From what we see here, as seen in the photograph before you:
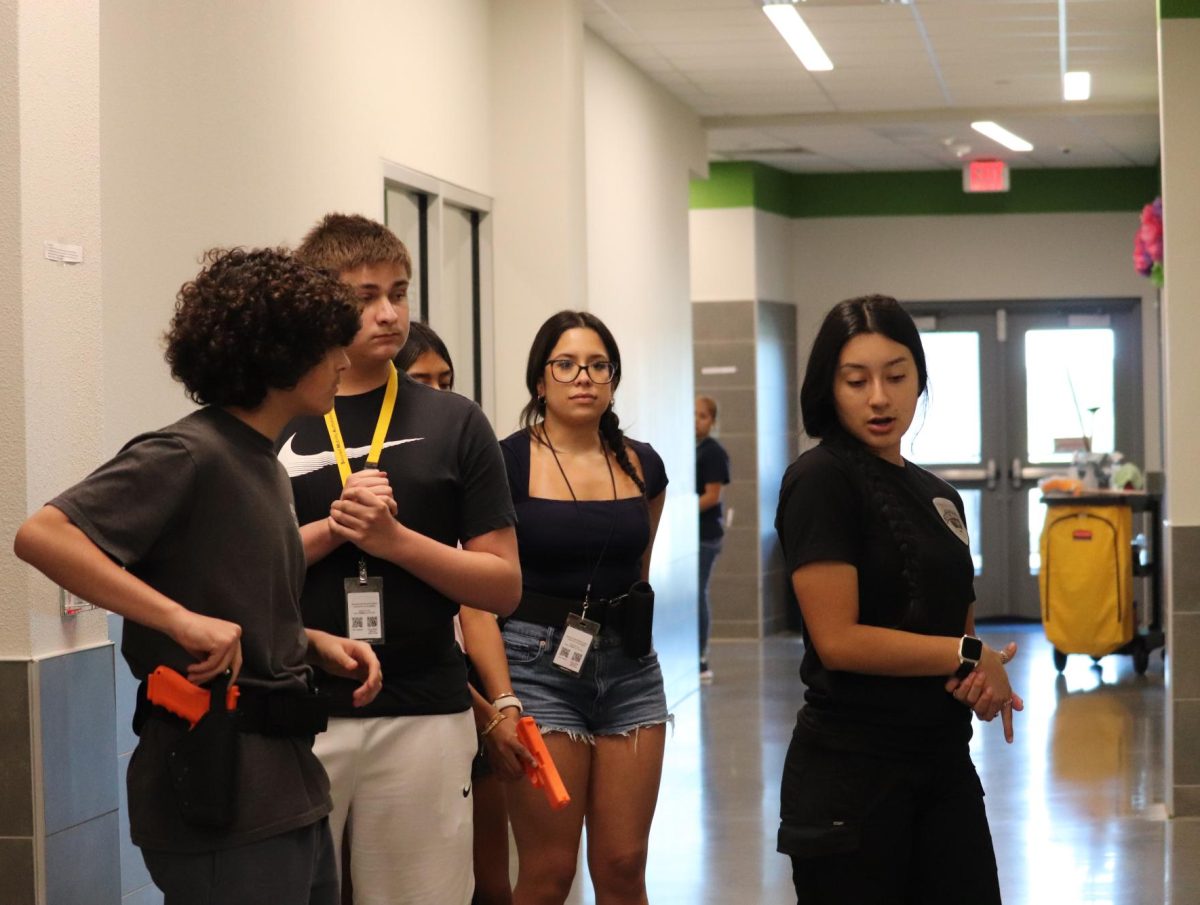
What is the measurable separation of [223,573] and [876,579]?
105 centimetres

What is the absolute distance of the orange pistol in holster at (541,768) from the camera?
115 inches

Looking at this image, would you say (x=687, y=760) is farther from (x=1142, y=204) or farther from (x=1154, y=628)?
(x=1142, y=204)

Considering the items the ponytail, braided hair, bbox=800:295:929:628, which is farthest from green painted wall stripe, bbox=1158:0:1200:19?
braided hair, bbox=800:295:929:628

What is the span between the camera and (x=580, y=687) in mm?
3355

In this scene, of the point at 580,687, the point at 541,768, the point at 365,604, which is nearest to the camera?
the point at 365,604

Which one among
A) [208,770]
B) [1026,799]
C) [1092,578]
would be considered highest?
[208,770]

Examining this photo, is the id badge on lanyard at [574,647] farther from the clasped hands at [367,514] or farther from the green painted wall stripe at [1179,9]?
the green painted wall stripe at [1179,9]

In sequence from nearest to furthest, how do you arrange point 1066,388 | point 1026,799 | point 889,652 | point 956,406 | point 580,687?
point 889,652 → point 580,687 → point 1026,799 → point 1066,388 → point 956,406

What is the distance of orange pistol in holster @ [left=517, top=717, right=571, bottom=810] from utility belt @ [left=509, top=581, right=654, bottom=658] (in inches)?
14.1

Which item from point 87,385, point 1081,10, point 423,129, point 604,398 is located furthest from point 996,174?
point 87,385

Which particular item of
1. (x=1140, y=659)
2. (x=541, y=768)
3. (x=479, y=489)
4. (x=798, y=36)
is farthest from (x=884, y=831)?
(x=1140, y=659)

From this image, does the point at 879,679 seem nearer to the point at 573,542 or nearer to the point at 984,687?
the point at 984,687

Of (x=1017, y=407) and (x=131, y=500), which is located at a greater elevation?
(x=1017, y=407)

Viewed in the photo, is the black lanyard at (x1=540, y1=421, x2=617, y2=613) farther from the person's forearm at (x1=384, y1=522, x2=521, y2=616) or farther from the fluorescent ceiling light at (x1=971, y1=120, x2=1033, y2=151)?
the fluorescent ceiling light at (x1=971, y1=120, x2=1033, y2=151)
